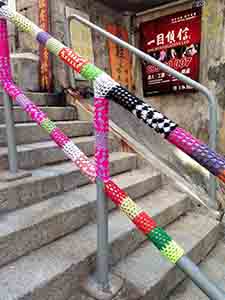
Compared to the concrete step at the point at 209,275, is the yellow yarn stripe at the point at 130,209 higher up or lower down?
higher up

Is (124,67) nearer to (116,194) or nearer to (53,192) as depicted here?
(53,192)

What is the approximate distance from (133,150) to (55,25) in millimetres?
1817

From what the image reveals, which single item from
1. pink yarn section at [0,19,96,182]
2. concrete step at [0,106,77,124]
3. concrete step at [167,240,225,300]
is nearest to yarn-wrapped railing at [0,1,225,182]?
pink yarn section at [0,19,96,182]

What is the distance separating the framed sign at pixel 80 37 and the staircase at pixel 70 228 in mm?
1519

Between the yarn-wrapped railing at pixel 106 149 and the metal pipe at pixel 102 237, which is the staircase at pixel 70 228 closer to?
the metal pipe at pixel 102 237

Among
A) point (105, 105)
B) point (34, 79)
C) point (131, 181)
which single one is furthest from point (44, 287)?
point (34, 79)

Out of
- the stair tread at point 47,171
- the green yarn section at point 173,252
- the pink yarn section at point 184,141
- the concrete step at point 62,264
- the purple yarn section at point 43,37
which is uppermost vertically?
the purple yarn section at point 43,37

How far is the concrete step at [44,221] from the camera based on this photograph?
1256 millimetres

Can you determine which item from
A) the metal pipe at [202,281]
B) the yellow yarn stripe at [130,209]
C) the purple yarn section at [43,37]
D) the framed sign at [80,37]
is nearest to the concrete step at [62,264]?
the yellow yarn stripe at [130,209]

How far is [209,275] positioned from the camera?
1.71 meters

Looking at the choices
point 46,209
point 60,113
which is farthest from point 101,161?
point 60,113

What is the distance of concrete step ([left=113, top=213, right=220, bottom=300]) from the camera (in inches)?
53.9

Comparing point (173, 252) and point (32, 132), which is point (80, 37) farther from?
point (173, 252)

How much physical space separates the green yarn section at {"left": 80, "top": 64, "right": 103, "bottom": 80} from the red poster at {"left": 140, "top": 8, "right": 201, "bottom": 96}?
3120 millimetres
